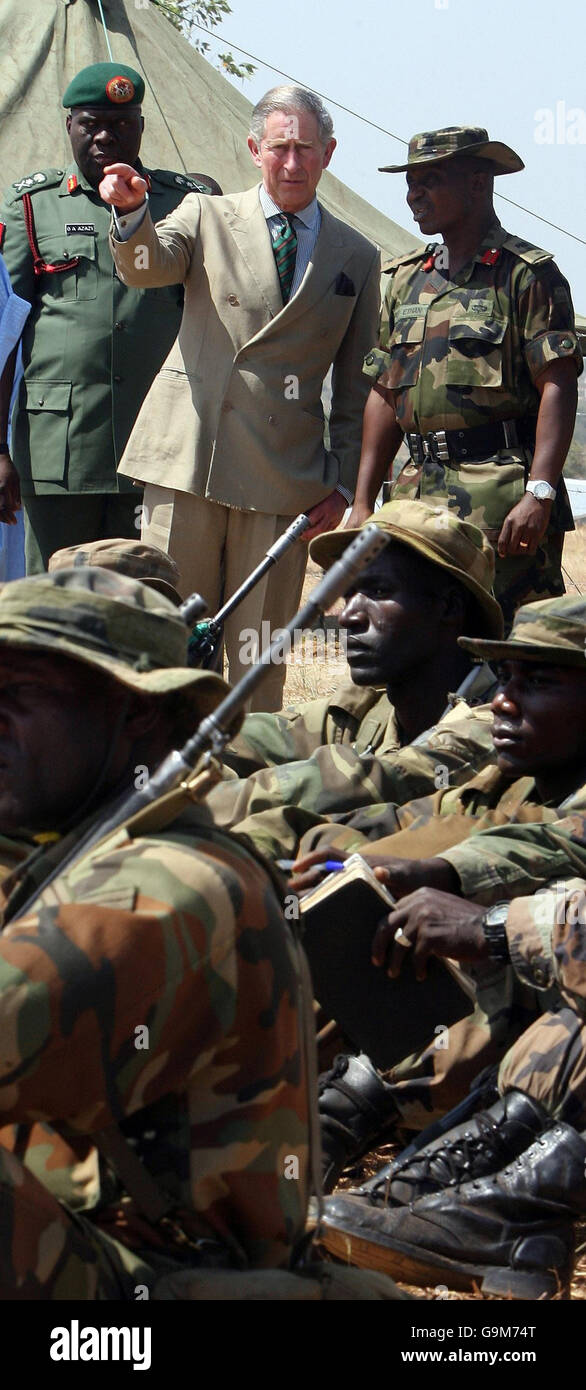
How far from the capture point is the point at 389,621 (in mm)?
4535

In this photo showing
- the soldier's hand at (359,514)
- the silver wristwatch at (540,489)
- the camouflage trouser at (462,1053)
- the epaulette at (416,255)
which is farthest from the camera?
the epaulette at (416,255)

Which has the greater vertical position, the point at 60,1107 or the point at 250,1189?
the point at 60,1107

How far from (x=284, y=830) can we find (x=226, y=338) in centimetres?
241

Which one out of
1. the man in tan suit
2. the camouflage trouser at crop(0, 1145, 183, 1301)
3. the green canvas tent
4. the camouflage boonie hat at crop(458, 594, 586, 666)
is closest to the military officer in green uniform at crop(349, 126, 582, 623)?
the man in tan suit

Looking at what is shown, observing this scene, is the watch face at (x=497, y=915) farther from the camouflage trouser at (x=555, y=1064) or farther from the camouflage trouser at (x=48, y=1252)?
the camouflage trouser at (x=48, y=1252)

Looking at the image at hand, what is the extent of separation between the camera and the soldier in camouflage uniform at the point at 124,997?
2.04 m

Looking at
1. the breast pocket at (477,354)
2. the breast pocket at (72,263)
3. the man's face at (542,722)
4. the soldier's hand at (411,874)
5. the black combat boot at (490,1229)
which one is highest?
the breast pocket at (72,263)

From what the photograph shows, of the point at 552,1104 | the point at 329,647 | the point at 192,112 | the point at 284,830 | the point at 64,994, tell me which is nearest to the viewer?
the point at 64,994

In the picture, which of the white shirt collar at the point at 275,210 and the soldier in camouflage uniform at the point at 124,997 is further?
the white shirt collar at the point at 275,210

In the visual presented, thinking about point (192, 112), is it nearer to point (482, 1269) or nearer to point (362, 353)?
point (362, 353)

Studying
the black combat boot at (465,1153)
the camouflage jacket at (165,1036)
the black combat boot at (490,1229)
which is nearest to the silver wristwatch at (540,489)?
the black combat boot at (465,1153)

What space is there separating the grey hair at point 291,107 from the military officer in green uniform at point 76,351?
643 mm

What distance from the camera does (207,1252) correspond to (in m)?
2.22
